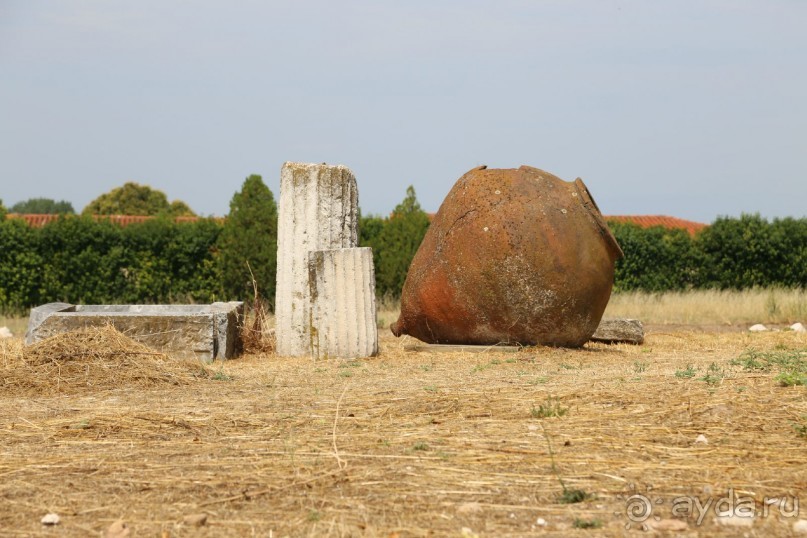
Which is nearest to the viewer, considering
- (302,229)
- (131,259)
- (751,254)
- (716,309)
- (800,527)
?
(800,527)

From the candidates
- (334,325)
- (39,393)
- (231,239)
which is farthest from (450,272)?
(231,239)

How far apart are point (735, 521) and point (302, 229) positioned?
24.3ft

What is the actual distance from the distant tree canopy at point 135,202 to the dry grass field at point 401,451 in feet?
111

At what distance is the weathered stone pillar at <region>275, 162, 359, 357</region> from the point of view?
10461 mm

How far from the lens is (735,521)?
3.77m

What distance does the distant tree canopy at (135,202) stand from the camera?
40969mm

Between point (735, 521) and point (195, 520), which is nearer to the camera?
point (735, 521)

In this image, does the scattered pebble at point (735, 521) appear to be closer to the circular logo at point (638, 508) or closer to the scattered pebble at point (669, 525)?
the scattered pebble at point (669, 525)

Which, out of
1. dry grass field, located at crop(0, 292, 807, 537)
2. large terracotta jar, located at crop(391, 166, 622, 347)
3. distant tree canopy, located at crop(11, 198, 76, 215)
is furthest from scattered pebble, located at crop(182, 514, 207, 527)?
distant tree canopy, located at crop(11, 198, 76, 215)

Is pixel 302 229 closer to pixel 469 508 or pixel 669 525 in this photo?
pixel 469 508

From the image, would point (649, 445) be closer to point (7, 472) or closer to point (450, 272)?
point (7, 472)

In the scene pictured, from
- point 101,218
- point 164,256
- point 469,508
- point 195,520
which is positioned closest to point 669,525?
point 469,508

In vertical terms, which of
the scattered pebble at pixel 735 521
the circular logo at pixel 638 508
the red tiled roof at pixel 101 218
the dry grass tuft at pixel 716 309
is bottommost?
the scattered pebble at pixel 735 521

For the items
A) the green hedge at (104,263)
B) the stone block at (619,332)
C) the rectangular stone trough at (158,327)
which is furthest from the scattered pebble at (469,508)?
the green hedge at (104,263)
